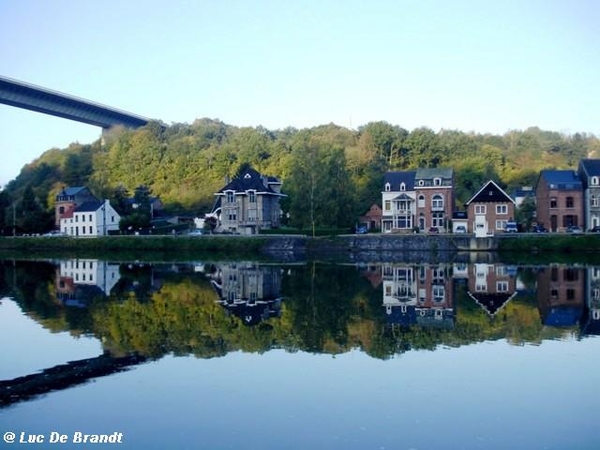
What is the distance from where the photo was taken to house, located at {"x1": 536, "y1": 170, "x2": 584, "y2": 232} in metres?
60.2

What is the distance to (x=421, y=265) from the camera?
43219mm

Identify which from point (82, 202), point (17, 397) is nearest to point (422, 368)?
point (17, 397)

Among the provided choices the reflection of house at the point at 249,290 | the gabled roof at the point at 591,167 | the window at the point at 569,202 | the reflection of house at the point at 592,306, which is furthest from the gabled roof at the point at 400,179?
the reflection of house at the point at 592,306

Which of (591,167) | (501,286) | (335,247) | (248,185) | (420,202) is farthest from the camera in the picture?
(248,185)

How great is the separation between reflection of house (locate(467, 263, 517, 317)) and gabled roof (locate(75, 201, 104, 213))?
1892 inches

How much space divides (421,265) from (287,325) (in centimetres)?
2514

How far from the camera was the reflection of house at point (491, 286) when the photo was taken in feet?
77.5

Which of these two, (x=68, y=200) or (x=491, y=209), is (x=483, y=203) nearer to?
(x=491, y=209)

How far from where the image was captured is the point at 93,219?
244 feet

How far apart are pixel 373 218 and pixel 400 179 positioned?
584 centimetres

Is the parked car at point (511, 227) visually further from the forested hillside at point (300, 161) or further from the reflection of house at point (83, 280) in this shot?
the reflection of house at point (83, 280)

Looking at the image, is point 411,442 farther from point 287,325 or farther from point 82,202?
point 82,202

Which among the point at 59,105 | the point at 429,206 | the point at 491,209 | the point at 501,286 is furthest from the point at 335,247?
the point at 59,105

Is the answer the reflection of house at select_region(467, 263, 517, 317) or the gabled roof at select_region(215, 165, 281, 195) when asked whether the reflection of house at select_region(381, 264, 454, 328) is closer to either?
the reflection of house at select_region(467, 263, 517, 317)
